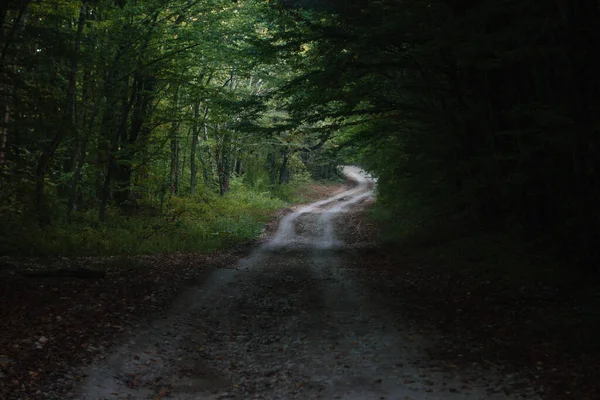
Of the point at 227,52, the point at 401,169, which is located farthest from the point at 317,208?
the point at 401,169

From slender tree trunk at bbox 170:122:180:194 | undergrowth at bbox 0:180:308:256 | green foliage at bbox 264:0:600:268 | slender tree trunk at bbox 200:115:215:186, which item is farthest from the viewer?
slender tree trunk at bbox 200:115:215:186

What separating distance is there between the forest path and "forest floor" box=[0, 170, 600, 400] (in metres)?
0.03

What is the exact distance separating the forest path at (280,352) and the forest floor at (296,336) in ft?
0.10

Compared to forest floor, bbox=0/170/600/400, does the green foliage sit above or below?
above

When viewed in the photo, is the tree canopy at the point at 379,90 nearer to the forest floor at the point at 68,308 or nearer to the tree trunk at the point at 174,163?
the forest floor at the point at 68,308

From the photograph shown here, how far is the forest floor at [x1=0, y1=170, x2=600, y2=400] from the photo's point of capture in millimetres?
6380

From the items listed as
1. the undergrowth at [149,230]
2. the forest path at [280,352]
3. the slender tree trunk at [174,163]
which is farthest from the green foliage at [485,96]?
the slender tree trunk at [174,163]

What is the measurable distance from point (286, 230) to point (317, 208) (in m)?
13.2

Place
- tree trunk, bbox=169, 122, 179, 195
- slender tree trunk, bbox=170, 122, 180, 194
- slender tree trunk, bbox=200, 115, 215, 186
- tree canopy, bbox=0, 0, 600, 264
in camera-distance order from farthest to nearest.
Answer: slender tree trunk, bbox=200, 115, 215, 186 < tree trunk, bbox=169, 122, 179, 195 < slender tree trunk, bbox=170, 122, 180, 194 < tree canopy, bbox=0, 0, 600, 264

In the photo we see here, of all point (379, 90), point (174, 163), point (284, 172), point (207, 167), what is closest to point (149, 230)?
point (174, 163)

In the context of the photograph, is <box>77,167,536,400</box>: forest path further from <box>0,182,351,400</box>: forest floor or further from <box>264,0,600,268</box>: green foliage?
<box>264,0,600,268</box>: green foliage

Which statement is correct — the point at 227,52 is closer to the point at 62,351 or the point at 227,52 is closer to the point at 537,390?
the point at 62,351

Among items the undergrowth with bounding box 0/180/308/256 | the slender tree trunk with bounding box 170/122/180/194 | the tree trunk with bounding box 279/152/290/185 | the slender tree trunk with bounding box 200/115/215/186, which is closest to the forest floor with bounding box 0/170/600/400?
the undergrowth with bounding box 0/180/308/256

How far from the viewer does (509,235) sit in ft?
44.7
